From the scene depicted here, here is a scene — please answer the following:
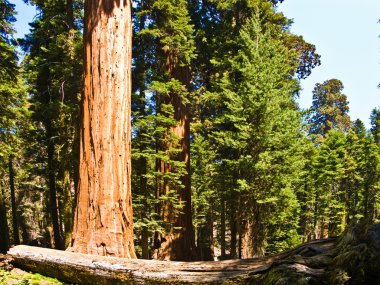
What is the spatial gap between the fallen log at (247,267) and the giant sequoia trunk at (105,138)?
505mm

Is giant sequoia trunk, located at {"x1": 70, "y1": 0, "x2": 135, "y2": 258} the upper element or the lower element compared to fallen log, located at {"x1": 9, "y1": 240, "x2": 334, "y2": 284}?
upper

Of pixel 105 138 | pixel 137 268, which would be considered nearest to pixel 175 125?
pixel 105 138

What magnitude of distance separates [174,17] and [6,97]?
32.8 ft

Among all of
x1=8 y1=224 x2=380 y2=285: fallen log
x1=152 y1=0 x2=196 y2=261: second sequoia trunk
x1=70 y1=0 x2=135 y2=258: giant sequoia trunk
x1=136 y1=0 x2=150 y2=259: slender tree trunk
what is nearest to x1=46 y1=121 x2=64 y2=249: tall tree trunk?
x1=136 y1=0 x2=150 y2=259: slender tree trunk

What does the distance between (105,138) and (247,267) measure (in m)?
3.21

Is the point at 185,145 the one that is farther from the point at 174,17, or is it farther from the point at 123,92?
the point at 123,92

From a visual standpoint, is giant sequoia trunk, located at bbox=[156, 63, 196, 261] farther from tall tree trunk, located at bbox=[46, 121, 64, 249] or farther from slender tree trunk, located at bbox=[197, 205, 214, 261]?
slender tree trunk, located at bbox=[197, 205, 214, 261]

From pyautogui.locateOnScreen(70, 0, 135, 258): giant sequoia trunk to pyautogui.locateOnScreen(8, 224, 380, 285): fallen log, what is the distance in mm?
505

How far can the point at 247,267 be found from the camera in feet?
12.2

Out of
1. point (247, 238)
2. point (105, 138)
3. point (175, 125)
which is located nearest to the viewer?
point (105, 138)

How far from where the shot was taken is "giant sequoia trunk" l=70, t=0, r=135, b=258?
521 cm

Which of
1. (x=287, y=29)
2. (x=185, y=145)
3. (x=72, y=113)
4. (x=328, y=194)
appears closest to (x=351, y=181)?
(x=328, y=194)

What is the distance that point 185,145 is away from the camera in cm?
1218

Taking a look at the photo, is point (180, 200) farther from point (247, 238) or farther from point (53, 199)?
point (53, 199)
